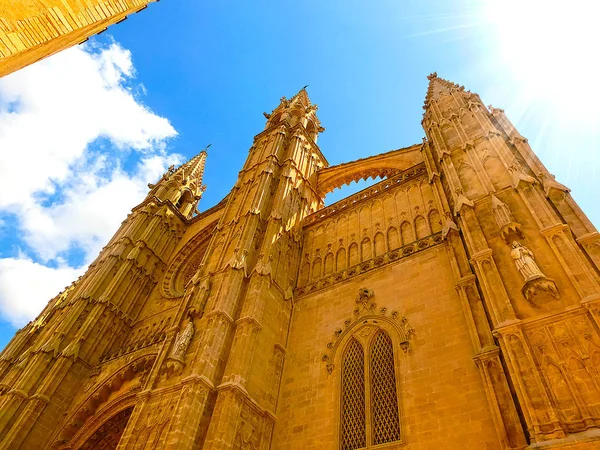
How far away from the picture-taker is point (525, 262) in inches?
289

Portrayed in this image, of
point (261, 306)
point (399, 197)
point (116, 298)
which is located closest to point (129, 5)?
point (261, 306)

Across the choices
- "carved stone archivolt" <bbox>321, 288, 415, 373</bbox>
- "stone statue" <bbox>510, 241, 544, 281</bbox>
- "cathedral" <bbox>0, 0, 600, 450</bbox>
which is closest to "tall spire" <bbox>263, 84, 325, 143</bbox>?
Result: "cathedral" <bbox>0, 0, 600, 450</bbox>

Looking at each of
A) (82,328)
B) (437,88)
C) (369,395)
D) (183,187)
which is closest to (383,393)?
(369,395)

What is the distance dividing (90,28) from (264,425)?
876 cm

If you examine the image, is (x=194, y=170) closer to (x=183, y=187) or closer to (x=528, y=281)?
(x=183, y=187)

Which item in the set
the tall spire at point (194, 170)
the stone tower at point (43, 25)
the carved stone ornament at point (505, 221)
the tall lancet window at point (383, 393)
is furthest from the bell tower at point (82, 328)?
the carved stone ornament at point (505, 221)

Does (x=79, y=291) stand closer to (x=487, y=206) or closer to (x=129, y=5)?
(x=129, y=5)

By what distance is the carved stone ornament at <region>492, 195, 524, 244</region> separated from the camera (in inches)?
320

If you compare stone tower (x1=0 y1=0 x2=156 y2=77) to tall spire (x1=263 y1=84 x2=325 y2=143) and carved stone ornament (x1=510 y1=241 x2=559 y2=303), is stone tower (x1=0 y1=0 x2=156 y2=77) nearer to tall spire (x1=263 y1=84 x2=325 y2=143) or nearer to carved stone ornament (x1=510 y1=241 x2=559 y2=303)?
carved stone ornament (x1=510 y1=241 x2=559 y2=303)

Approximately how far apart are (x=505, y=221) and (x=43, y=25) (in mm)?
8608

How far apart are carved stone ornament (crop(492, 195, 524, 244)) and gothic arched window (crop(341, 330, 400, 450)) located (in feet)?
11.9

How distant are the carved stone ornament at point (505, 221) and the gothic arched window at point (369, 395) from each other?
364 cm

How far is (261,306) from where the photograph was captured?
36.6 ft

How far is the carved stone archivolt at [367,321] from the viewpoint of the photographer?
30.9ft
